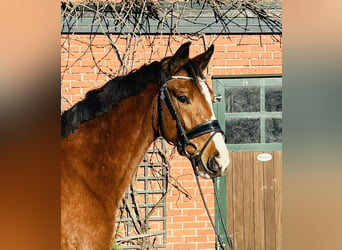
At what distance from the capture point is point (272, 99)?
3594 mm

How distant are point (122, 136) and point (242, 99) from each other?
1319 mm

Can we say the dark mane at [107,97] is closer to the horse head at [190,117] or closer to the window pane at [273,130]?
the horse head at [190,117]

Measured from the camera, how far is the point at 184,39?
11.6 ft

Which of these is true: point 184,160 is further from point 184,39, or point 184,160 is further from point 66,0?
point 66,0

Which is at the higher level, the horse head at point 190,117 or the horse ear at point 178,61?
the horse ear at point 178,61

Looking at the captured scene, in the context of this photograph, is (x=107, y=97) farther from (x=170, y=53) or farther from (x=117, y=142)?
(x=170, y=53)

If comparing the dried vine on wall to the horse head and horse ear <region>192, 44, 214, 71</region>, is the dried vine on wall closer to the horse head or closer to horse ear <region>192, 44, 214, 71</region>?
horse ear <region>192, 44, 214, 71</region>

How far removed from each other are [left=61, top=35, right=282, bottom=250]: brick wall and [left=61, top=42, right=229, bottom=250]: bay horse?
2.59 ft

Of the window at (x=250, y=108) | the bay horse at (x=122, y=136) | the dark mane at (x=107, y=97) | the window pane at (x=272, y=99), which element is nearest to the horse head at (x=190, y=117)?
the bay horse at (x=122, y=136)

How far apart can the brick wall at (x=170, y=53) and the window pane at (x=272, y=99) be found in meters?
0.15

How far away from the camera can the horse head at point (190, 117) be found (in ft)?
8.48

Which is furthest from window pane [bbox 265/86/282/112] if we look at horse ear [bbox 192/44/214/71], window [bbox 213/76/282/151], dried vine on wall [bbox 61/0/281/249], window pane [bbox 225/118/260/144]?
horse ear [bbox 192/44/214/71]
